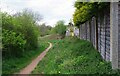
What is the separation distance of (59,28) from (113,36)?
50.2 meters

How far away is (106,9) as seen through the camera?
8.19m

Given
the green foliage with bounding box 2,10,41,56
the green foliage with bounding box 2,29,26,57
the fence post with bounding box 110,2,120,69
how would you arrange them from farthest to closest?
the green foliage with bounding box 2,10,41,56
the green foliage with bounding box 2,29,26,57
the fence post with bounding box 110,2,120,69

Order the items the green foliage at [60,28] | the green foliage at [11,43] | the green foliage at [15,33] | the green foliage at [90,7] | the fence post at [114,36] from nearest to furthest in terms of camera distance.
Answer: the fence post at [114,36]
the green foliage at [90,7]
the green foliage at [11,43]
the green foliage at [15,33]
the green foliage at [60,28]

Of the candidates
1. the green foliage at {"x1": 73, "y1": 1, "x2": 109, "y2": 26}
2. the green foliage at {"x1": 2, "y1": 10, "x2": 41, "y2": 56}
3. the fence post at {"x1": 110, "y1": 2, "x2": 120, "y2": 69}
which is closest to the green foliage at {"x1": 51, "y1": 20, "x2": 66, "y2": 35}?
the green foliage at {"x1": 2, "y1": 10, "x2": 41, "y2": 56}

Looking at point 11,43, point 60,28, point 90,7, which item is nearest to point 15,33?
point 11,43

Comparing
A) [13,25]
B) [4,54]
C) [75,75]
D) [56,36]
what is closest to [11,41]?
[4,54]

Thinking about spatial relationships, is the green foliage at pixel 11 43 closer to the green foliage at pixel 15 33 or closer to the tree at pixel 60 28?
the green foliage at pixel 15 33

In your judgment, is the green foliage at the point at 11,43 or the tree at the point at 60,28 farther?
the tree at the point at 60,28

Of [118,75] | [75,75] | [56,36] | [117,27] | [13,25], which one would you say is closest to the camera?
[118,75]

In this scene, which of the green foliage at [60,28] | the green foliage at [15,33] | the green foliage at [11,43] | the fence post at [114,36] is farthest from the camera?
the green foliage at [60,28]

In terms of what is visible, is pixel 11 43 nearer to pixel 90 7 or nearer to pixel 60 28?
pixel 90 7

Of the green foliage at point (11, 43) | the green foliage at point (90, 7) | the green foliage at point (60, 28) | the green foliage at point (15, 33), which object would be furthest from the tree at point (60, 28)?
the green foliage at point (90, 7)

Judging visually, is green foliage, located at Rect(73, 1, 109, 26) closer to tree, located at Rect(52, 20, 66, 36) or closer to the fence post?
the fence post

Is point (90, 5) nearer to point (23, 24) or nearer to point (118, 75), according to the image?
point (118, 75)
